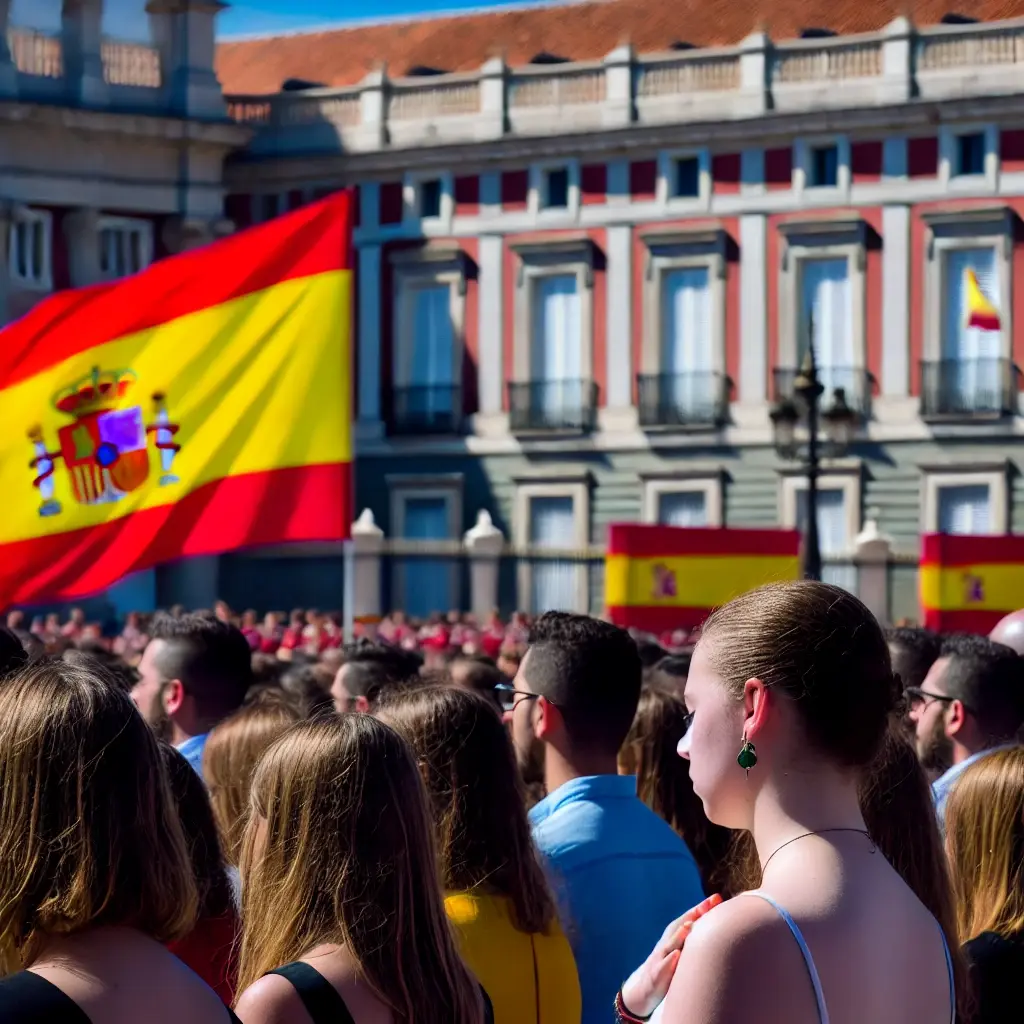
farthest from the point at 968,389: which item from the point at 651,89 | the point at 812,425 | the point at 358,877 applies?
the point at 358,877

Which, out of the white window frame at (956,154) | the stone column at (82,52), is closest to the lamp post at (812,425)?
the white window frame at (956,154)

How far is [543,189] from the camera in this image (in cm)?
3284

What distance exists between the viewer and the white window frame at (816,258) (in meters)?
30.9

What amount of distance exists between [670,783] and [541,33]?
1220 inches

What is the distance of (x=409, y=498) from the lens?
33.6 meters

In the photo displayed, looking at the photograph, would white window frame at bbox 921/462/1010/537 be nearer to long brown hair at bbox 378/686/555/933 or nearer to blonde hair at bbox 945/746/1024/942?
blonde hair at bbox 945/746/1024/942

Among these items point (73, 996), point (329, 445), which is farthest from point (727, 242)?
point (73, 996)

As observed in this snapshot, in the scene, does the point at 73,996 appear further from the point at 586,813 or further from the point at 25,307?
the point at 25,307

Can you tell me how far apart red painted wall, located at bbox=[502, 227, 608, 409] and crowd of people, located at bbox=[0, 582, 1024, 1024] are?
27788 millimetres

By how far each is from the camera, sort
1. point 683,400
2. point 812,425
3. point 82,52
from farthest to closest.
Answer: point 82,52 → point 683,400 → point 812,425

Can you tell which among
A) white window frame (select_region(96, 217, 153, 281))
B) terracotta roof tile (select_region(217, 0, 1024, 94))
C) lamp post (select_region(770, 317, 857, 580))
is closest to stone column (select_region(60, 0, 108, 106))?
white window frame (select_region(96, 217, 153, 281))

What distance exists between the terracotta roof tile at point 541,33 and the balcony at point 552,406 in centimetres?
523

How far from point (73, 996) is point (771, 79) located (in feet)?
97.6

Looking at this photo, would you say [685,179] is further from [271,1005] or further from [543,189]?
[271,1005]
